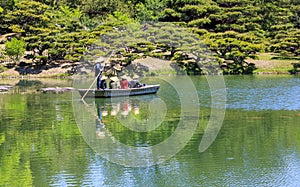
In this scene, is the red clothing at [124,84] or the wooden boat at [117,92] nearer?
the wooden boat at [117,92]

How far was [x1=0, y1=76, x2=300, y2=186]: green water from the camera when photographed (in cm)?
1001

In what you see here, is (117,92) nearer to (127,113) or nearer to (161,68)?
(127,113)

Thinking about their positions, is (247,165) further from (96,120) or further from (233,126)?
(96,120)

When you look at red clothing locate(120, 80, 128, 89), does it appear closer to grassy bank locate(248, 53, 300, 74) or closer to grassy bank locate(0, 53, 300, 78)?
grassy bank locate(0, 53, 300, 78)

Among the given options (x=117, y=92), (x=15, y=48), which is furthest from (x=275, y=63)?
(x=15, y=48)

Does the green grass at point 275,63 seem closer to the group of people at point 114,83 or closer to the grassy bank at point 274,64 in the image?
the grassy bank at point 274,64

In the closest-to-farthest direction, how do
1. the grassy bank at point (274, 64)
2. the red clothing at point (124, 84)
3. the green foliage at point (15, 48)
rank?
the red clothing at point (124, 84) → the grassy bank at point (274, 64) → the green foliage at point (15, 48)

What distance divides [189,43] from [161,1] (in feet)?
38.5

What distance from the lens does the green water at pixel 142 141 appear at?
1001 cm

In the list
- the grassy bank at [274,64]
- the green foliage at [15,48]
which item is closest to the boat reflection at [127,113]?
the grassy bank at [274,64]

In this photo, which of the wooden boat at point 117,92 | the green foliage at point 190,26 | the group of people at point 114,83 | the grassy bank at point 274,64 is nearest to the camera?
the wooden boat at point 117,92

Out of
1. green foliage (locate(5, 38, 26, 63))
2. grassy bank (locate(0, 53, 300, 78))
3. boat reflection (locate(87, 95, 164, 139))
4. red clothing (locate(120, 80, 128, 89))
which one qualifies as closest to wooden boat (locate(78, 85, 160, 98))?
boat reflection (locate(87, 95, 164, 139))

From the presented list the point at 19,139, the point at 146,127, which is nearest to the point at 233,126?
the point at 146,127

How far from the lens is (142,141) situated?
13.3m
